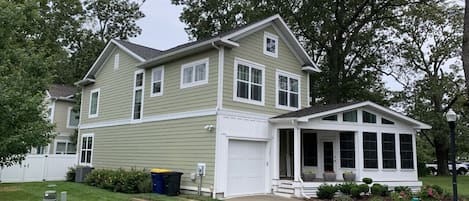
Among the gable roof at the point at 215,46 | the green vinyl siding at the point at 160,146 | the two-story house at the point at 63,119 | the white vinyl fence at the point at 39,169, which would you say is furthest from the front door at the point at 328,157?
the two-story house at the point at 63,119

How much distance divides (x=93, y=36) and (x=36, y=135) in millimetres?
26826

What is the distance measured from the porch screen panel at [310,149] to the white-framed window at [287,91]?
4.63ft

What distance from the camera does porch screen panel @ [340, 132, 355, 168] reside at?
589 inches

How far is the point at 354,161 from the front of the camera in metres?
14.8

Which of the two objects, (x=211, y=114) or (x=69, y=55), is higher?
(x=69, y=55)

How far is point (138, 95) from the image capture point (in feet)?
55.4

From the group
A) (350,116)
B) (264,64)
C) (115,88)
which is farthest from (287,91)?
(115,88)

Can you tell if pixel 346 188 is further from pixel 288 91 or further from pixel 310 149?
pixel 288 91

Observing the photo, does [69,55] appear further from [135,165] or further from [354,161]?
[354,161]

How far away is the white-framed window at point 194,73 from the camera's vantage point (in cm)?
1374

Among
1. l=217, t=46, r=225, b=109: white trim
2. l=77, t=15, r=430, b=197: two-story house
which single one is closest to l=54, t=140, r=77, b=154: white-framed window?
l=77, t=15, r=430, b=197: two-story house

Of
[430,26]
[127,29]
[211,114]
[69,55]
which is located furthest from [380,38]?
[69,55]

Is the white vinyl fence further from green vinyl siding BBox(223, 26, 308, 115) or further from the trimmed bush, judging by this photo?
green vinyl siding BBox(223, 26, 308, 115)

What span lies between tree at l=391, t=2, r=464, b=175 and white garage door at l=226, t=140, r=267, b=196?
17628 mm
